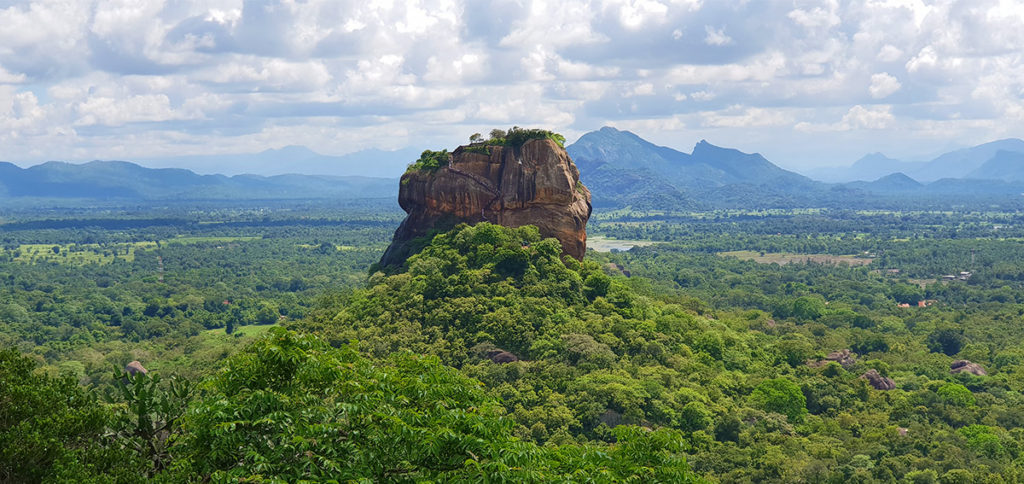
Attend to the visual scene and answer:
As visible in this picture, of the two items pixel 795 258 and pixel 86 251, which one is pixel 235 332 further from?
pixel 86 251

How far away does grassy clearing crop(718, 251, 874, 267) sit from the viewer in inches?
5630

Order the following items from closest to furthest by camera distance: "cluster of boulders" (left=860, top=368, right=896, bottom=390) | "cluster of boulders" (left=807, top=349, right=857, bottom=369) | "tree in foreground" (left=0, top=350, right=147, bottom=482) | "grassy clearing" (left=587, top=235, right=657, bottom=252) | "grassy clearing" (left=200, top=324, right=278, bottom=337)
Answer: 1. "tree in foreground" (left=0, top=350, right=147, bottom=482)
2. "cluster of boulders" (left=860, top=368, right=896, bottom=390)
3. "cluster of boulders" (left=807, top=349, right=857, bottom=369)
4. "grassy clearing" (left=200, top=324, right=278, bottom=337)
5. "grassy clearing" (left=587, top=235, right=657, bottom=252)

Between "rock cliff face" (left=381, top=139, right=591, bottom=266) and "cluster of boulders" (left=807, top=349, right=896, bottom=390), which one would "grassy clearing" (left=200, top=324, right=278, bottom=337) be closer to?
"rock cliff face" (left=381, top=139, right=591, bottom=266)

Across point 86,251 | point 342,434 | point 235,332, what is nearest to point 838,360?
point 342,434

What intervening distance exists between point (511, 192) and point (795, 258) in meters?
114

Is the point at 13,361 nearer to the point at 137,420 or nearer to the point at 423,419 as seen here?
the point at 137,420

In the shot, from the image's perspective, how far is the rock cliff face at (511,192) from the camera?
51.0 meters

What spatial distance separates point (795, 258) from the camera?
6014 inches

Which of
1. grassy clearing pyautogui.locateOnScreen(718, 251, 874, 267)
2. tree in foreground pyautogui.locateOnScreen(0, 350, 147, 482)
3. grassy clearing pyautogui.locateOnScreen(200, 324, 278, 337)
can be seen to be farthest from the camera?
grassy clearing pyautogui.locateOnScreen(718, 251, 874, 267)

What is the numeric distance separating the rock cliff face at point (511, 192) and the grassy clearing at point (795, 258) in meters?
98.2

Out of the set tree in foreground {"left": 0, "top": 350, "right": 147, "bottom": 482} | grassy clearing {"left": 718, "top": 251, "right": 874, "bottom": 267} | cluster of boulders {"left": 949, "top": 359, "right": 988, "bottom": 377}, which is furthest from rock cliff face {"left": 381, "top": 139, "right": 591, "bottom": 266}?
grassy clearing {"left": 718, "top": 251, "right": 874, "bottom": 267}

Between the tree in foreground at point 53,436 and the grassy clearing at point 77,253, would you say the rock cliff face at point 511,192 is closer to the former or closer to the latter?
the tree in foreground at point 53,436

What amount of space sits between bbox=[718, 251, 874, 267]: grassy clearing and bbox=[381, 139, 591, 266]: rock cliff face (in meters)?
98.2

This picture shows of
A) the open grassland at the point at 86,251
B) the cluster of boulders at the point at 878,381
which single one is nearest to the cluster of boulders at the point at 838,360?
the cluster of boulders at the point at 878,381
